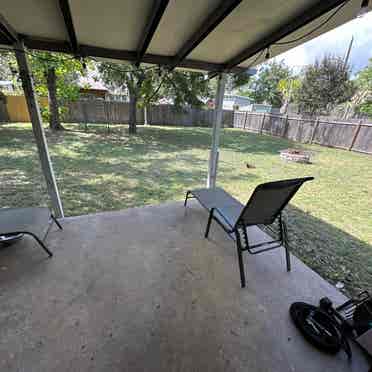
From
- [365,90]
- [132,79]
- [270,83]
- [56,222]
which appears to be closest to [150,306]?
[56,222]

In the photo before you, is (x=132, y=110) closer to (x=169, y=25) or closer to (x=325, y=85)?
(x=169, y=25)

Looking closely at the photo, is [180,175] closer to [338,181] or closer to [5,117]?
[338,181]

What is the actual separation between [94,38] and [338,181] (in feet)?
18.3

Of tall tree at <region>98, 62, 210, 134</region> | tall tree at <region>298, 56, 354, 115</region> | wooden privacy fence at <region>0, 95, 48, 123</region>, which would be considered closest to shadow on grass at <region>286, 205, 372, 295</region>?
tall tree at <region>98, 62, 210, 134</region>

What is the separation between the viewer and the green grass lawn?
243 centimetres

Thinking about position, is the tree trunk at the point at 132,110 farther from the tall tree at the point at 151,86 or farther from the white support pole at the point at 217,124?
the white support pole at the point at 217,124

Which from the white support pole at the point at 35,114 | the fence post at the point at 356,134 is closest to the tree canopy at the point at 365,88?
the fence post at the point at 356,134

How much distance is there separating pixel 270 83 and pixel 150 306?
30.6 m

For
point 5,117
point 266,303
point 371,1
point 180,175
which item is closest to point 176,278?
point 266,303

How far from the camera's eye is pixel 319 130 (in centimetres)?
930

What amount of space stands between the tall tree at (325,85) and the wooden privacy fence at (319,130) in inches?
109

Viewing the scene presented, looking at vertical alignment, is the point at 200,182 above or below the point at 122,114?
below

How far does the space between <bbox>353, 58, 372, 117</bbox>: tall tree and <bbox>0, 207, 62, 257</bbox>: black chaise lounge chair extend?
17.0 meters

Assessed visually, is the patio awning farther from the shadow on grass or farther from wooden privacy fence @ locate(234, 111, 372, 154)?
wooden privacy fence @ locate(234, 111, 372, 154)
